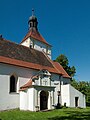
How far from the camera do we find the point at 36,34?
46.5 m

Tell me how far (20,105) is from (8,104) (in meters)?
1.79

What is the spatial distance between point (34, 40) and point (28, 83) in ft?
64.5

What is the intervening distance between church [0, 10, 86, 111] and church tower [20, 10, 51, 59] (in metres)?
10.3

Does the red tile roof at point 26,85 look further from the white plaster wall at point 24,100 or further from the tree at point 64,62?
the tree at point 64,62

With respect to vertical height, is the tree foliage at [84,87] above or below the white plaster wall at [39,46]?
below

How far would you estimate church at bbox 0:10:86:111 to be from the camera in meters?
23.9

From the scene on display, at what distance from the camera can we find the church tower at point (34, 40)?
43.0 metres

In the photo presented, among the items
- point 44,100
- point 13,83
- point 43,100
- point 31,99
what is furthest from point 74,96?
point 13,83

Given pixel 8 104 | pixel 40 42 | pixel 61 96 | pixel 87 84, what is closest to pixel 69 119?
pixel 8 104

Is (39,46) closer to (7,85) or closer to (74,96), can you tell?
(74,96)

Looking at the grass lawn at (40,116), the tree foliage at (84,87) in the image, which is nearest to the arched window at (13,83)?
the grass lawn at (40,116)

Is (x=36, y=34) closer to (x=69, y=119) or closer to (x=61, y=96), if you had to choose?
(x=61, y=96)

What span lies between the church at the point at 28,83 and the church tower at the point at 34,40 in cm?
1027

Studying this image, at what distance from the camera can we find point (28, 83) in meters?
25.5
